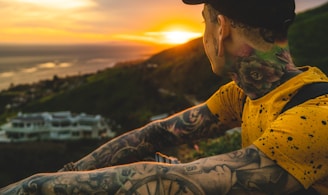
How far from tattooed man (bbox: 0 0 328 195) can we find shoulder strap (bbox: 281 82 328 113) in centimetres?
3

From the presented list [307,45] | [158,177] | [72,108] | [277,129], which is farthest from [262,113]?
[72,108]

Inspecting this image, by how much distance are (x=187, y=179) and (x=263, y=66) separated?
0.83 meters

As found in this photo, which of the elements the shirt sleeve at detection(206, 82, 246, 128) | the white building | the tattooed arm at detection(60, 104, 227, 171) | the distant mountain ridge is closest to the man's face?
the shirt sleeve at detection(206, 82, 246, 128)

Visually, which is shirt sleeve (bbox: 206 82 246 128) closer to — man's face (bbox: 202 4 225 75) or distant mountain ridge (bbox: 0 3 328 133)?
man's face (bbox: 202 4 225 75)

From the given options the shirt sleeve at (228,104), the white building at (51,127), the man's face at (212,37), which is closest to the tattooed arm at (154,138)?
the shirt sleeve at (228,104)

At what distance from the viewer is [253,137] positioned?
266cm

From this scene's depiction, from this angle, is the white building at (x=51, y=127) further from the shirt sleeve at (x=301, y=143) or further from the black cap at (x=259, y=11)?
the shirt sleeve at (x=301, y=143)

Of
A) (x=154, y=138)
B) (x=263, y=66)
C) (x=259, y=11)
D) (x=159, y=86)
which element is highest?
(x=259, y=11)

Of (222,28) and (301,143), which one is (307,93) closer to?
(301,143)

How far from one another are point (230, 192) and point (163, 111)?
152ft

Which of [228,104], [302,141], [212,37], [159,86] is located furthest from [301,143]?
[159,86]

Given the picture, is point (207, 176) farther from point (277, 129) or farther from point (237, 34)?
point (237, 34)

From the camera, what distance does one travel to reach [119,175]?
86.0 inches

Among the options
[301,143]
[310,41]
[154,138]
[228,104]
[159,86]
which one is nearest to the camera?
[301,143]
